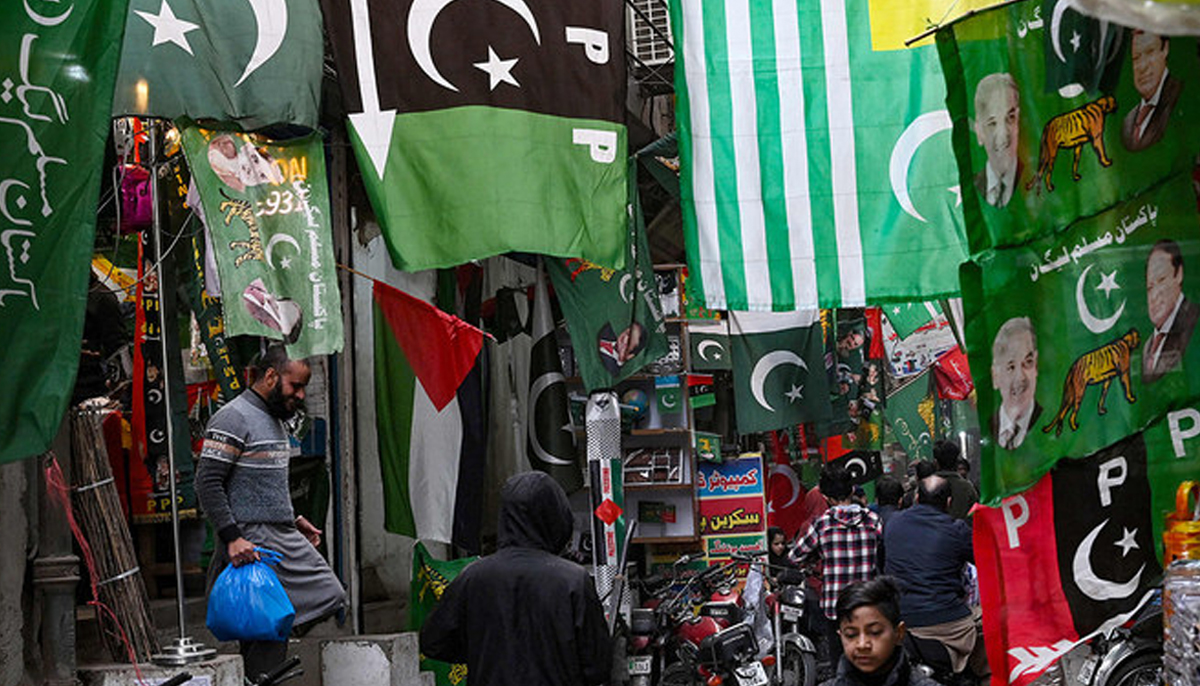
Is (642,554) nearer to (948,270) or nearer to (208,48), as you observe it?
(948,270)

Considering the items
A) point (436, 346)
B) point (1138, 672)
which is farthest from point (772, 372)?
point (1138, 672)

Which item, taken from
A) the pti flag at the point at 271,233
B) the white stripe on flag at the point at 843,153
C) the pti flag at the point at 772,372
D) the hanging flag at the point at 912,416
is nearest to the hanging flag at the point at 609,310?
the pti flag at the point at 772,372

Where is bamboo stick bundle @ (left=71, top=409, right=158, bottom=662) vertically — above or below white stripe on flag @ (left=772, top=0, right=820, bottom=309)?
below

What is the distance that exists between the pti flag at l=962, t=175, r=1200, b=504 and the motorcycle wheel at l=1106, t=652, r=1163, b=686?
2854 millimetres

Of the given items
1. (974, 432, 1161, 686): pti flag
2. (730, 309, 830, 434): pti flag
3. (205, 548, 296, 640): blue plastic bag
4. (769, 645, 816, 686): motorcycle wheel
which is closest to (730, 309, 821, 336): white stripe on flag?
(730, 309, 830, 434): pti flag

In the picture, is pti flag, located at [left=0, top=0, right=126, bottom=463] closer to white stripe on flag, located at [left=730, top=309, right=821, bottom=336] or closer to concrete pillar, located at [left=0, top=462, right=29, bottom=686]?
concrete pillar, located at [left=0, top=462, right=29, bottom=686]


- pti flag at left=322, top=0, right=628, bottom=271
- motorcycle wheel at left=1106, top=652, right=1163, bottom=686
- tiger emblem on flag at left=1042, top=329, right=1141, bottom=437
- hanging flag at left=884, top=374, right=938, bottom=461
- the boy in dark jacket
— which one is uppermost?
pti flag at left=322, top=0, right=628, bottom=271

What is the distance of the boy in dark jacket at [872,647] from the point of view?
Answer: 568 cm

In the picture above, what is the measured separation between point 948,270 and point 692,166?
1.77 meters

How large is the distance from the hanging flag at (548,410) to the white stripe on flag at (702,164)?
4444 millimetres

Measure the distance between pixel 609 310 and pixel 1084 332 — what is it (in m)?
6.54

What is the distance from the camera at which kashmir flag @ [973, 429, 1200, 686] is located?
5.92 m

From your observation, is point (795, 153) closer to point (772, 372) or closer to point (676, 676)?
point (676, 676)

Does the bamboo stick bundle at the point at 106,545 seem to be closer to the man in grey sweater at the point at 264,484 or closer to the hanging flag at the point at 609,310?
the man in grey sweater at the point at 264,484
